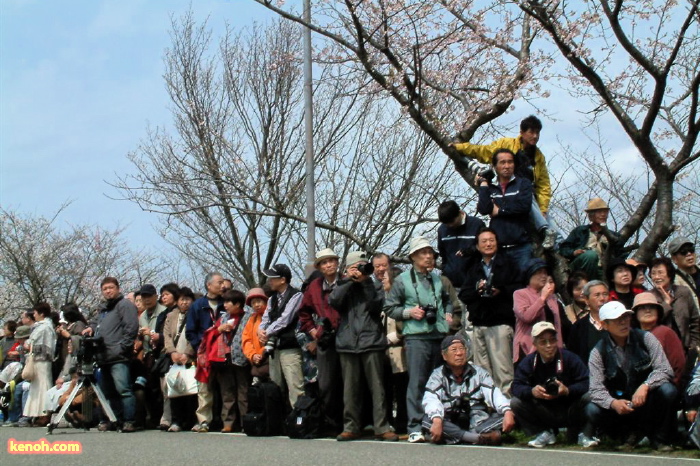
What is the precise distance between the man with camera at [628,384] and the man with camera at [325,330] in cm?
304

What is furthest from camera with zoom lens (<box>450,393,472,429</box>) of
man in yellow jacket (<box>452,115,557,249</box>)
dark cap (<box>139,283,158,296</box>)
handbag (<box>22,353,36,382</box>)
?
handbag (<box>22,353,36,382</box>)

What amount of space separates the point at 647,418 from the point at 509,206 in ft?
8.74

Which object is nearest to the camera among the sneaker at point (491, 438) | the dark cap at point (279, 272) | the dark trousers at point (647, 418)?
the dark trousers at point (647, 418)

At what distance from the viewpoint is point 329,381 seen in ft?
32.8

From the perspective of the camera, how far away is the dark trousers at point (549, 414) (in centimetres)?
820

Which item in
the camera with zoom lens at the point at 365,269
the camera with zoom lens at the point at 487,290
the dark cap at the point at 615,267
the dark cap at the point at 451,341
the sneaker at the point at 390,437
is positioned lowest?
the sneaker at the point at 390,437

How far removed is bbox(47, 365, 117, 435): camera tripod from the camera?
1154 centimetres

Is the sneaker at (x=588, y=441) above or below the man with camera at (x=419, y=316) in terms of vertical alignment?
below

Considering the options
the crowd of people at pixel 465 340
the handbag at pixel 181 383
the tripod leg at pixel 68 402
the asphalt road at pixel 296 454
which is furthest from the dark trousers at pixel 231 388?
the tripod leg at pixel 68 402

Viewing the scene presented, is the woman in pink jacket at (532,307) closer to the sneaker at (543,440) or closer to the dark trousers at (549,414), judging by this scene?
the dark trousers at (549,414)

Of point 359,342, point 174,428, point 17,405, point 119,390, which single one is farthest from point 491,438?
point 17,405

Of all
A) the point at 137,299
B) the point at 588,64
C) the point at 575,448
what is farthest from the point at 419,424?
the point at 137,299

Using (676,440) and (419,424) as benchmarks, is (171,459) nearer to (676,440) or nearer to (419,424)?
(419,424)

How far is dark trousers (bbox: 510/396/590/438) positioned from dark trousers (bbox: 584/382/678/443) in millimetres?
139
